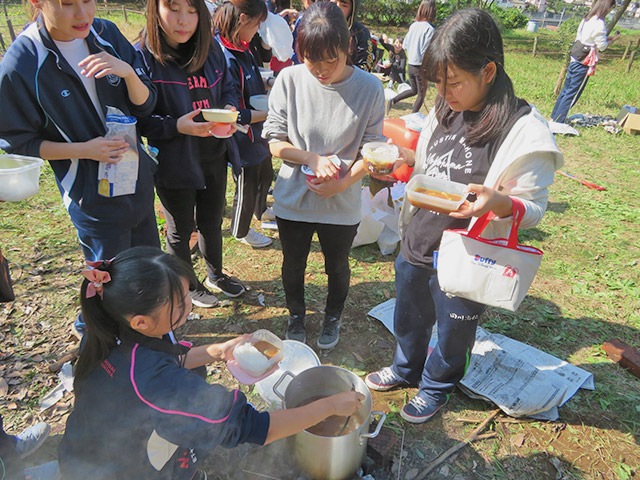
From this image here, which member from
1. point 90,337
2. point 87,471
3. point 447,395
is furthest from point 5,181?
point 447,395

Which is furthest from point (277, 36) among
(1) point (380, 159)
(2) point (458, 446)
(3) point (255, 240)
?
(2) point (458, 446)

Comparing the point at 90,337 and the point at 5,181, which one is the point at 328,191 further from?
the point at 5,181

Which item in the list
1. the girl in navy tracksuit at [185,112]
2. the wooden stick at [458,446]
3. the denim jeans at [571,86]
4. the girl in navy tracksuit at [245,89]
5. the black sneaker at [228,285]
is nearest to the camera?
the wooden stick at [458,446]

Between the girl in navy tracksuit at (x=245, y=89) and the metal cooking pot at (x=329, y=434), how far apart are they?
1.65 metres

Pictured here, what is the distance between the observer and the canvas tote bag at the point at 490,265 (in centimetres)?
169

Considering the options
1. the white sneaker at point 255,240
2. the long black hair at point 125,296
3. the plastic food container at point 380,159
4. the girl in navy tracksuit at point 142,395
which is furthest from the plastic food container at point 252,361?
the white sneaker at point 255,240

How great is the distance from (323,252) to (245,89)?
1.56 metres

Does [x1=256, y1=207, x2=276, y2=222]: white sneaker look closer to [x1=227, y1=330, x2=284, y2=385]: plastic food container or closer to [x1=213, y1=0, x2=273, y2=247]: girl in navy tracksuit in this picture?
[x1=213, y1=0, x2=273, y2=247]: girl in navy tracksuit

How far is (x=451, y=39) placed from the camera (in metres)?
1.60

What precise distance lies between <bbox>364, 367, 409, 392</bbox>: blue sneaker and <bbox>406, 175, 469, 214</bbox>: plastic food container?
1.41 meters

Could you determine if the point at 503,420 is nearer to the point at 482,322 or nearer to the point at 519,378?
the point at 519,378

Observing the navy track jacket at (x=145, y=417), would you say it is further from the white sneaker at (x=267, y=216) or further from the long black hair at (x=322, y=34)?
the white sneaker at (x=267, y=216)

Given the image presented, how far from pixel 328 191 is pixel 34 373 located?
227 cm

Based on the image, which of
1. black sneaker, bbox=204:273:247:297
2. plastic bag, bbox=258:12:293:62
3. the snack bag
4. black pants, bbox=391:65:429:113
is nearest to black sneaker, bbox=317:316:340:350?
black sneaker, bbox=204:273:247:297
